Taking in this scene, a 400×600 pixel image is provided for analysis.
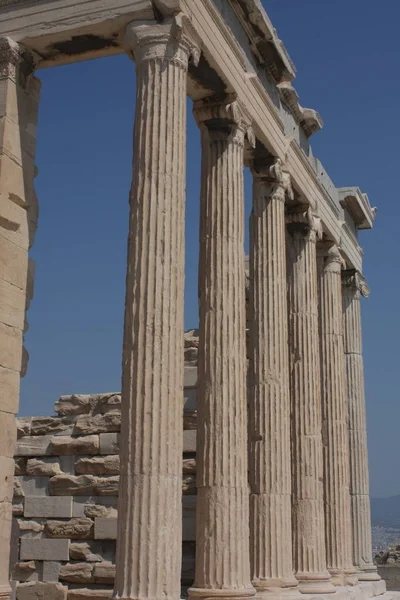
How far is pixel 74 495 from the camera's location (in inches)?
942

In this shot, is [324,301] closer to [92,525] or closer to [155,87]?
[92,525]

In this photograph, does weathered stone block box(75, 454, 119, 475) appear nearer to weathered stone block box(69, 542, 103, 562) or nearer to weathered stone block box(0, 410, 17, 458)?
weathered stone block box(69, 542, 103, 562)

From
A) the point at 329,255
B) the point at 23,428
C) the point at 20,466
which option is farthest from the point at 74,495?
the point at 329,255

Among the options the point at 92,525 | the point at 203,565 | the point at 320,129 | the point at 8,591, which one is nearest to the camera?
the point at 8,591

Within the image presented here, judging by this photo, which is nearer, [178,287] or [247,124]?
[178,287]

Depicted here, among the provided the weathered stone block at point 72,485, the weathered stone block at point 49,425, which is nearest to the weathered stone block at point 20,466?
the weathered stone block at point 49,425

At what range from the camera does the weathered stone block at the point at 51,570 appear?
76.6 ft

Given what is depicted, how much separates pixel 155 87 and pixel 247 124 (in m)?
4.52

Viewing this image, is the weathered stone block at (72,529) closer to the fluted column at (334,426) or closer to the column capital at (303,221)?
the fluted column at (334,426)

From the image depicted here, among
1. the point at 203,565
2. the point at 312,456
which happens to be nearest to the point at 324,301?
the point at 312,456

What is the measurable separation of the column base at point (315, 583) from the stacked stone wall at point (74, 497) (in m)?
3.11

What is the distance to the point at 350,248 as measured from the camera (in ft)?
105

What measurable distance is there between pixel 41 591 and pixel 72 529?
1669mm

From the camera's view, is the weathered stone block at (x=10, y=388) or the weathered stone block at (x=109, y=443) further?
the weathered stone block at (x=109, y=443)
